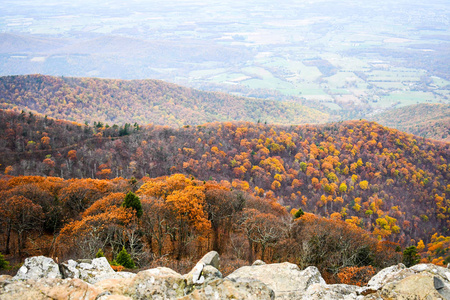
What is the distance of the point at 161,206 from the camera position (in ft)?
110

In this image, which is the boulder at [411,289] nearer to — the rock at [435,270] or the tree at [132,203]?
the rock at [435,270]

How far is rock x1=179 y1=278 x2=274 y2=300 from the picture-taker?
1216cm

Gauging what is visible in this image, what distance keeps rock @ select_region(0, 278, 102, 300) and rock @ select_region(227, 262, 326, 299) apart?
816 centimetres

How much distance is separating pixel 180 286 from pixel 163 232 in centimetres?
2180

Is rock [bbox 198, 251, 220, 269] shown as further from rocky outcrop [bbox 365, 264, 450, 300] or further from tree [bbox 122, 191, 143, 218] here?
tree [bbox 122, 191, 143, 218]

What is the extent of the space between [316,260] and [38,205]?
2995cm

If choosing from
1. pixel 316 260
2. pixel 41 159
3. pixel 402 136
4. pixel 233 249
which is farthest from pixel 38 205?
pixel 402 136

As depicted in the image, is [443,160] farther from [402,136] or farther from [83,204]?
[83,204]

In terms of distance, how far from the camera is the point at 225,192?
42.4 meters

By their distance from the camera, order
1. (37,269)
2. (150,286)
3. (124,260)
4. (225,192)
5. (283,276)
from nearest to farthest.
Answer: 1. (150,286)
2. (37,269)
3. (283,276)
4. (124,260)
5. (225,192)

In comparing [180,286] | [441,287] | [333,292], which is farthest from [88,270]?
[441,287]

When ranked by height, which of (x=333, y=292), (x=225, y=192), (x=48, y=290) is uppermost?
(x=48, y=290)

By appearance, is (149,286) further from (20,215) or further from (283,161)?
(283,161)

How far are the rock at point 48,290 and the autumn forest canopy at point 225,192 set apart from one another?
12477mm
